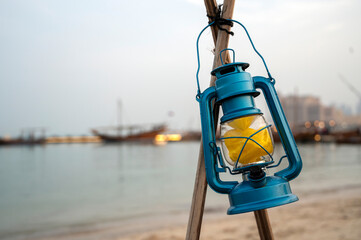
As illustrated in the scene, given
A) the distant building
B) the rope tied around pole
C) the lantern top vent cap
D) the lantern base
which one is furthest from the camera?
the distant building

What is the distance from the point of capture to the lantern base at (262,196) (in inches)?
50.1

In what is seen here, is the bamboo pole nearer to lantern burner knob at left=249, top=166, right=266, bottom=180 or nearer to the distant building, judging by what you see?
lantern burner knob at left=249, top=166, right=266, bottom=180

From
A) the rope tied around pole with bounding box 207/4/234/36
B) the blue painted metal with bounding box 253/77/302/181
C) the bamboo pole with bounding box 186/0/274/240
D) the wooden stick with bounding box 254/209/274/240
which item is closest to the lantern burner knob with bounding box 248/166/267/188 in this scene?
the blue painted metal with bounding box 253/77/302/181

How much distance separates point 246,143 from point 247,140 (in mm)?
13

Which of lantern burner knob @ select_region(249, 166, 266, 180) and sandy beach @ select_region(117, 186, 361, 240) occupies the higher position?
lantern burner knob @ select_region(249, 166, 266, 180)

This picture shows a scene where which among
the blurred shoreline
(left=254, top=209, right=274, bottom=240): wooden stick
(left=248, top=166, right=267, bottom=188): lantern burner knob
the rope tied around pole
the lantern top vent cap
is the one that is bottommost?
the blurred shoreline

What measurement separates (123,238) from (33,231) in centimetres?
296

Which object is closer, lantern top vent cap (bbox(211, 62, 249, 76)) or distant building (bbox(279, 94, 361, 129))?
lantern top vent cap (bbox(211, 62, 249, 76))

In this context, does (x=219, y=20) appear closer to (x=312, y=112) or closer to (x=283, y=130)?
(x=283, y=130)

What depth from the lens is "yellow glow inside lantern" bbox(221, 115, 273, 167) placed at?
1.31 metres

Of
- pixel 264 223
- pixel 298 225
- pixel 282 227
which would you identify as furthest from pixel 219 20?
pixel 298 225

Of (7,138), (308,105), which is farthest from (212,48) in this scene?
(308,105)

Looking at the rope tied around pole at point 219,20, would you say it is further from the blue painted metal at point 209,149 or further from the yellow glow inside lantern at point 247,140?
the yellow glow inside lantern at point 247,140

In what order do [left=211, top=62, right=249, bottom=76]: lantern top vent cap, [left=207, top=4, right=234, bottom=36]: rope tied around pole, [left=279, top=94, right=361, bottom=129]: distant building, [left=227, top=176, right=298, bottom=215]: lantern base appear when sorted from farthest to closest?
1. [left=279, top=94, right=361, bottom=129]: distant building
2. [left=207, top=4, right=234, bottom=36]: rope tied around pole
3. [left=211, top=62, right=249, bottom=76]: lantern top vent cap
4. [left=227, top=176, right=298, bottom=215]: lantern base
